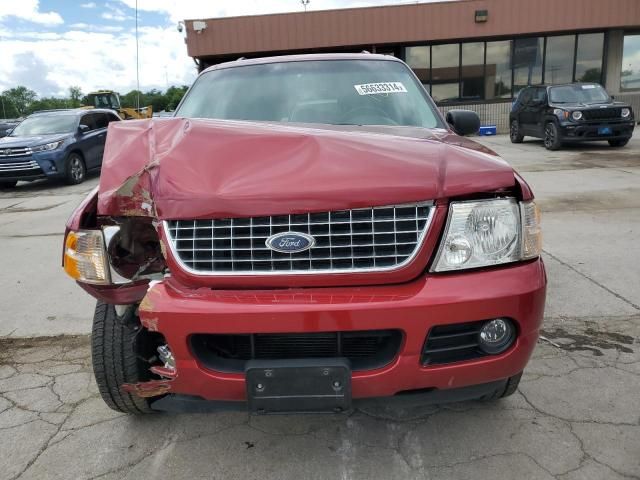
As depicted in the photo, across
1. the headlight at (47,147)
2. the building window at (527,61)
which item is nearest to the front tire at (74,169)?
the headlight at (47,147)

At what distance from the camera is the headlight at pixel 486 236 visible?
1894mm

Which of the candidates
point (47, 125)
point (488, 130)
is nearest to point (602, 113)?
point (488, 130)

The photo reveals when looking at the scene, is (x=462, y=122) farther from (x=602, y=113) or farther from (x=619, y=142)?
(x=619, y=142)

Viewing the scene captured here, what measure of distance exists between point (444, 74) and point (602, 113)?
870 cm

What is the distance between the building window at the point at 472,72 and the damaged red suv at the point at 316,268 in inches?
778

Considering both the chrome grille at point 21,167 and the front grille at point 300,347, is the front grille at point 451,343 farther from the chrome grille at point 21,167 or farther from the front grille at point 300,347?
the chrome grille at point 21,167

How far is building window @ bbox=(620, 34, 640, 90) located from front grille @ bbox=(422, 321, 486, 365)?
74.2 feet

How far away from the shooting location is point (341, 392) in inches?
72.1

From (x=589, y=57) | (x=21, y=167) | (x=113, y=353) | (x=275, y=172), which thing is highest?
(x=589, y=57)

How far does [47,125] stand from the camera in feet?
41.1

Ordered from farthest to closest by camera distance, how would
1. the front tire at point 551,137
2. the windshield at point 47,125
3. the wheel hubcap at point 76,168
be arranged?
the front tire at point 551,137 < the windshield at point 47,125 < the wheel hubcap at point 76,168

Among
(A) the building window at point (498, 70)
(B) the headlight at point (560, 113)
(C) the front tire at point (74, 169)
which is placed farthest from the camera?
(A) the building window at point (498, 70)

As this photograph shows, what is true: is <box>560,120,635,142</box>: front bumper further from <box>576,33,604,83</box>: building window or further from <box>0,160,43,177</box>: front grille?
<box>0,160,43,177</box>: front grille

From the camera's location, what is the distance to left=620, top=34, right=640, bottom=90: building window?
20.2 m
